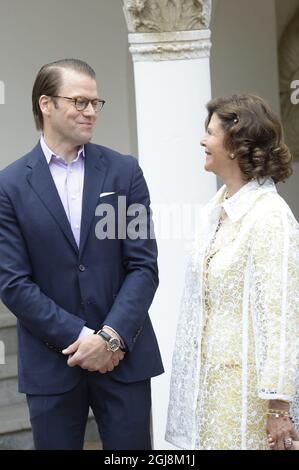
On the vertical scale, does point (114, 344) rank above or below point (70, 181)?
below

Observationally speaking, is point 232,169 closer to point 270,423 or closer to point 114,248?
point 114,248

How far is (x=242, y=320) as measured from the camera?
3230mm

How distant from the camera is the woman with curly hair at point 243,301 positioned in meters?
3.13

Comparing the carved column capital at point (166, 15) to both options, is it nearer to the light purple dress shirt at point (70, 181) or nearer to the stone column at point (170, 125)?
the stone column at point (170, 125)

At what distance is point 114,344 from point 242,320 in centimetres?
47

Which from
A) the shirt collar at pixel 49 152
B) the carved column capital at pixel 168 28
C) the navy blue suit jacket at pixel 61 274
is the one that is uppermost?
the carved column capital at pixel 168 28

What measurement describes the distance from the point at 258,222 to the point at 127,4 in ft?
6.77

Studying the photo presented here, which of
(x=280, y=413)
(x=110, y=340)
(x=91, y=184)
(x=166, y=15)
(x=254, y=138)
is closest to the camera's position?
(x=280, y=413)

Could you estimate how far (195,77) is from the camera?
16.3 ft

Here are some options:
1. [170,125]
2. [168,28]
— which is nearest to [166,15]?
[168,28]

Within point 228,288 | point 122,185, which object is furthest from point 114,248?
point 228,288

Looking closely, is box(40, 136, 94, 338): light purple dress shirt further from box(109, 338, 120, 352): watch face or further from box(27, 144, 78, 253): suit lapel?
box(109, 338, 120, 352): watch face

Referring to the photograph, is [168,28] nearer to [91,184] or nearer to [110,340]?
[91,184]

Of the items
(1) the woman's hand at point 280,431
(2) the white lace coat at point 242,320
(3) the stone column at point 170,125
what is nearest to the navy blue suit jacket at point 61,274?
(2) the white lace coat at point 242,320
